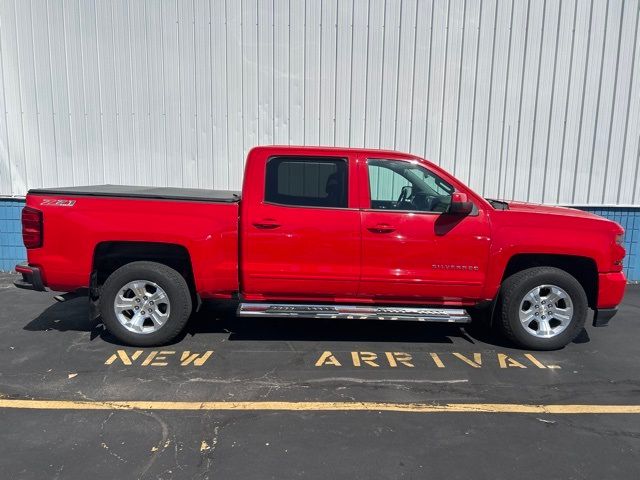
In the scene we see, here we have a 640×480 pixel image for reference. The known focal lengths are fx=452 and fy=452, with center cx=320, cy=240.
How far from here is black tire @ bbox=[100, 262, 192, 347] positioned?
4348 mm

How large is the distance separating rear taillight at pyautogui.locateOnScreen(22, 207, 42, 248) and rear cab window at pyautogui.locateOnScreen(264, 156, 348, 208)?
2133mm

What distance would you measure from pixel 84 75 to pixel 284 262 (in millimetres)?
5558

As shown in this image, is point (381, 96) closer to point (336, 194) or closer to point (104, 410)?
point (336, 194)

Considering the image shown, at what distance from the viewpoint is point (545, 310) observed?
4512 mm

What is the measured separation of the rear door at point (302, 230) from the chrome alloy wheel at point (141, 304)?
0.84m

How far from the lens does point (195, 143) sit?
754cm

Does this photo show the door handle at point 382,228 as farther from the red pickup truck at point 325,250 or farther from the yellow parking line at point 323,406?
the yellow parking line at point 323,406

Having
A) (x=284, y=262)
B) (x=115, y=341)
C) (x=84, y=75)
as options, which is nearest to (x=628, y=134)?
(x=284, y=262)

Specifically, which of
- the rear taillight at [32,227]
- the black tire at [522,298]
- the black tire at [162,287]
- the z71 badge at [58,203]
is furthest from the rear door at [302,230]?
the rear taillight at [32,227]

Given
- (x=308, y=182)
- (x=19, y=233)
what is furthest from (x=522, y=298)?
(x=19, y=233)

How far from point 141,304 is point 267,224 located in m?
1.47

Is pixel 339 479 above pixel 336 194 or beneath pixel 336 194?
beneath

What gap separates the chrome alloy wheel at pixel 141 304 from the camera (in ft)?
14.4

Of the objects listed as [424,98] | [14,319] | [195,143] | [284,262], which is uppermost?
[424,98]
